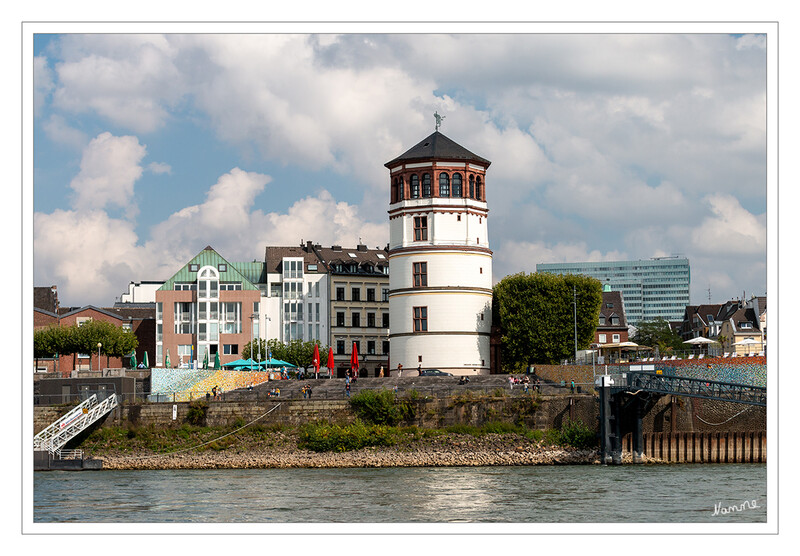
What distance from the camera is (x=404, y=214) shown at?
77312mm

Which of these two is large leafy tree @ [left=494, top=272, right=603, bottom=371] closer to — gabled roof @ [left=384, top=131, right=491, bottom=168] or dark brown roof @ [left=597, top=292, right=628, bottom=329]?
gabled roof @ [left=384, top=131, right=491, bottom=168]

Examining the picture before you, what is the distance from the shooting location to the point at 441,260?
76625mm

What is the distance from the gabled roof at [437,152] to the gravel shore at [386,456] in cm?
2372

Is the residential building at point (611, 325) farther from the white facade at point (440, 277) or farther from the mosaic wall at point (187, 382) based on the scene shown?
the mosaic wall at point (187, 382)

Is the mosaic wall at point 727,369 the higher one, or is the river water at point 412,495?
the mosaic wall at point 727,369

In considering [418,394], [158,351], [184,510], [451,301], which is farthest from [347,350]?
[184,510]

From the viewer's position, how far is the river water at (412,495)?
118 feet

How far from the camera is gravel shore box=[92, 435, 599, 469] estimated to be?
185ft

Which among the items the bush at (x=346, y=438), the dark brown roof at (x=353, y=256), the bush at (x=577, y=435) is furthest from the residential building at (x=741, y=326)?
the bush at (x=346, y=438)

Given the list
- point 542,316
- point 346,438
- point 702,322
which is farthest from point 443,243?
point 702,322

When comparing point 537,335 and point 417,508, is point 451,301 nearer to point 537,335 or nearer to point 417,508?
point 537,335

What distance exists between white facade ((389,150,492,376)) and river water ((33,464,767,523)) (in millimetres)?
22494

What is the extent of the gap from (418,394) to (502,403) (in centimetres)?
415

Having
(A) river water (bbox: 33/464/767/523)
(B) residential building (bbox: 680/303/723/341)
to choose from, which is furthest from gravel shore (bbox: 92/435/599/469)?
(B) residential building (bbox: 680/303/723/341)
